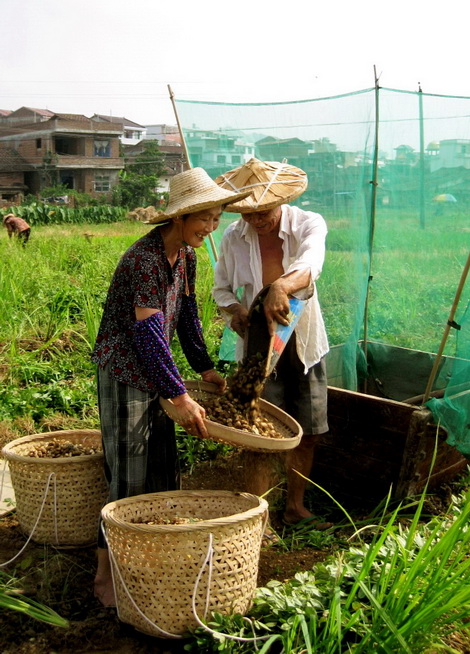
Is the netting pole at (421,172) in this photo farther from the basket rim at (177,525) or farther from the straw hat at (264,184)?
the basket rim at (177,525)

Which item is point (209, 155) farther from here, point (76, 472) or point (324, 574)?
point (324, 574)

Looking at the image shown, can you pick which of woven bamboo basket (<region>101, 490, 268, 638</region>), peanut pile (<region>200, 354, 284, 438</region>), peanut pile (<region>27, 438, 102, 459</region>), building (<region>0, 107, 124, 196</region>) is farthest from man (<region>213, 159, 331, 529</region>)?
building (<region>0, 107, 124, 196</region>)

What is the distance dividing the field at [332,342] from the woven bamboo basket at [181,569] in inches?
4.1

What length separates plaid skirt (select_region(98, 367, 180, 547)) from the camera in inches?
108

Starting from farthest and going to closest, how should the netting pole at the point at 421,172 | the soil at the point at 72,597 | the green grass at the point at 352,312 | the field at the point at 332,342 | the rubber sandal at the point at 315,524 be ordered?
the netting pole at the point at 421,172
the green grass at the point at 352,312
the rubber sandal at the point at 315,524
the soil at the point at 72,597
the field at the point at 332,342

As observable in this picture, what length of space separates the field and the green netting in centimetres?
1

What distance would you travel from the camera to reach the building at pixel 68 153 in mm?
49281

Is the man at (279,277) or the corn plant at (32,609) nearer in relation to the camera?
the corn plant at (32,609)

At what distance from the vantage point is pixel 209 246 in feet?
16.3

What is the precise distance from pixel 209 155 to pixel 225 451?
1.89 metres

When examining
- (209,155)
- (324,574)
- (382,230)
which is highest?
(209,155)

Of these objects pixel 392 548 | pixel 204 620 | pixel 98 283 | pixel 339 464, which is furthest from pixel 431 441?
pixel 98 283

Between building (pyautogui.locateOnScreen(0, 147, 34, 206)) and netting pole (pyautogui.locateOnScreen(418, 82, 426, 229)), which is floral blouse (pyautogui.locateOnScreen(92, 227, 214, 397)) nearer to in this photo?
netting pole (pyautogui.locateOnScreen(418, 82, 426, 229))

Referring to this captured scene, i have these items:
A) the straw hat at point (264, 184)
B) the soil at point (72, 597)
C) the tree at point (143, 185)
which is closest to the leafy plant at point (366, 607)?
the soil at point (72, 597)
